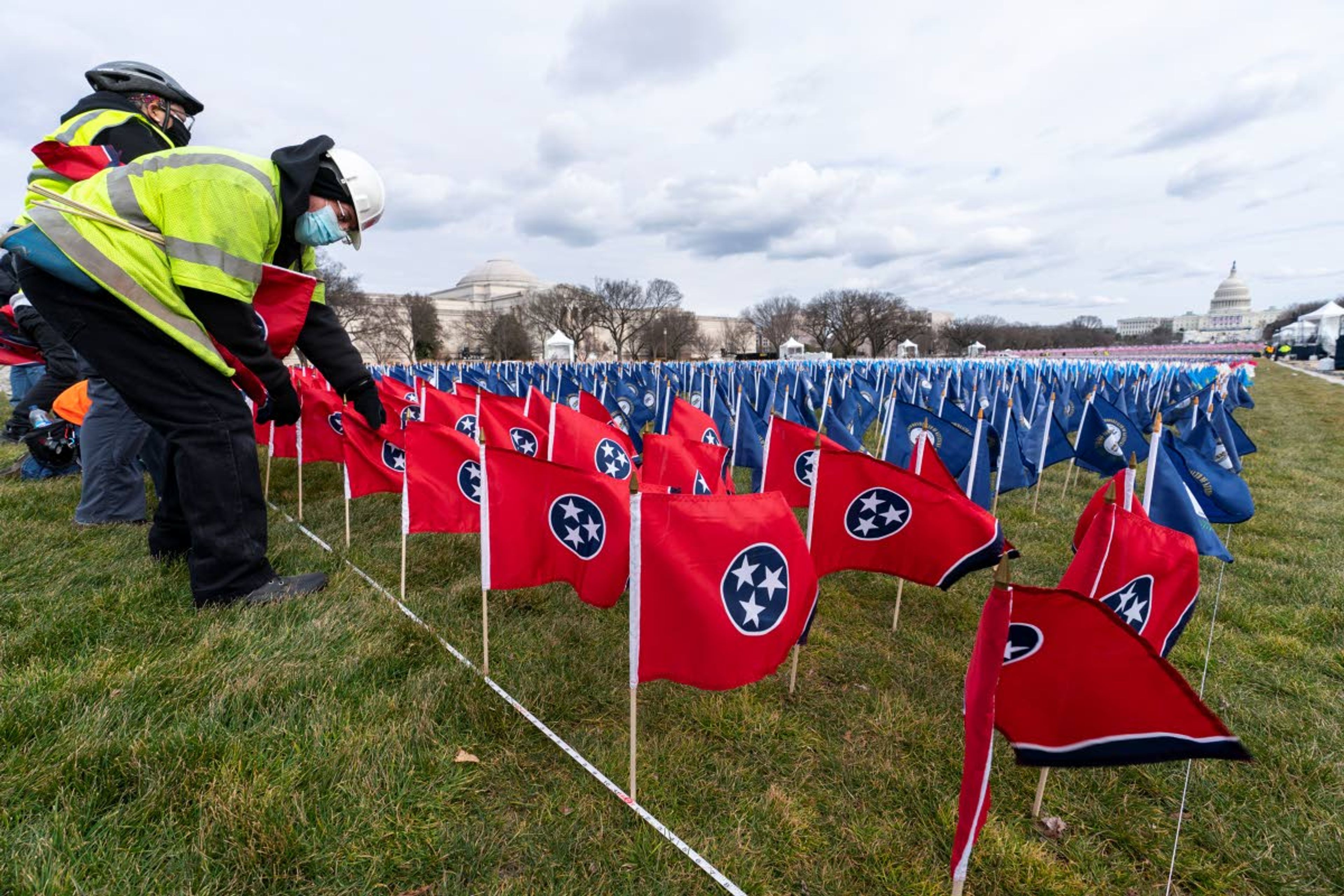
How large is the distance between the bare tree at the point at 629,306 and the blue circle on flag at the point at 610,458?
6282 centimetres

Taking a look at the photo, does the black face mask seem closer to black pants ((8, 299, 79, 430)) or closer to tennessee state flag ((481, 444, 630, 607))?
tennessee state flag ((481, 444, 630, 607))

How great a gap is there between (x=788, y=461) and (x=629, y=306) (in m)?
66.0

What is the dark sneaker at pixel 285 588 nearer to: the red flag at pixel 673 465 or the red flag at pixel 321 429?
the red flag at pixel 673 465

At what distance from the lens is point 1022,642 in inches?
73.8

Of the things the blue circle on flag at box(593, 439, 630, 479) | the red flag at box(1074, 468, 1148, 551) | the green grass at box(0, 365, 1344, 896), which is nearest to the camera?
the green grass at box(0, 365, 1344, 896)

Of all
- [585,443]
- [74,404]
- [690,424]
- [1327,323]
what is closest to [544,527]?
[585,443]

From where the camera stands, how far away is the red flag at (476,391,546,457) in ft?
16.9

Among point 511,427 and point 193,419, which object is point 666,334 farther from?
point 193,419

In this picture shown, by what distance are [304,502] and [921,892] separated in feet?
20.8

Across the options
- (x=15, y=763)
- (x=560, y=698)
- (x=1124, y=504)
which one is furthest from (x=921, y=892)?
(x=15, y=763)

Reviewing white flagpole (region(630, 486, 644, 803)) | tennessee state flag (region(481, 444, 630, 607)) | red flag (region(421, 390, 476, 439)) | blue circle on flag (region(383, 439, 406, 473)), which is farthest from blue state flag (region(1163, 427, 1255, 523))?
blue circle on flag (region(383, 439, 406, 473))

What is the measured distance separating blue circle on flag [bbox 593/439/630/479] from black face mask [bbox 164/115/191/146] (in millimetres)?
3354

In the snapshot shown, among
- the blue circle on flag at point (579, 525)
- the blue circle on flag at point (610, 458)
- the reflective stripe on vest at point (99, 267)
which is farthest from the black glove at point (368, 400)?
the blue circle on flag at point (579, 525)

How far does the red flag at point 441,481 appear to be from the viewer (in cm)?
381
